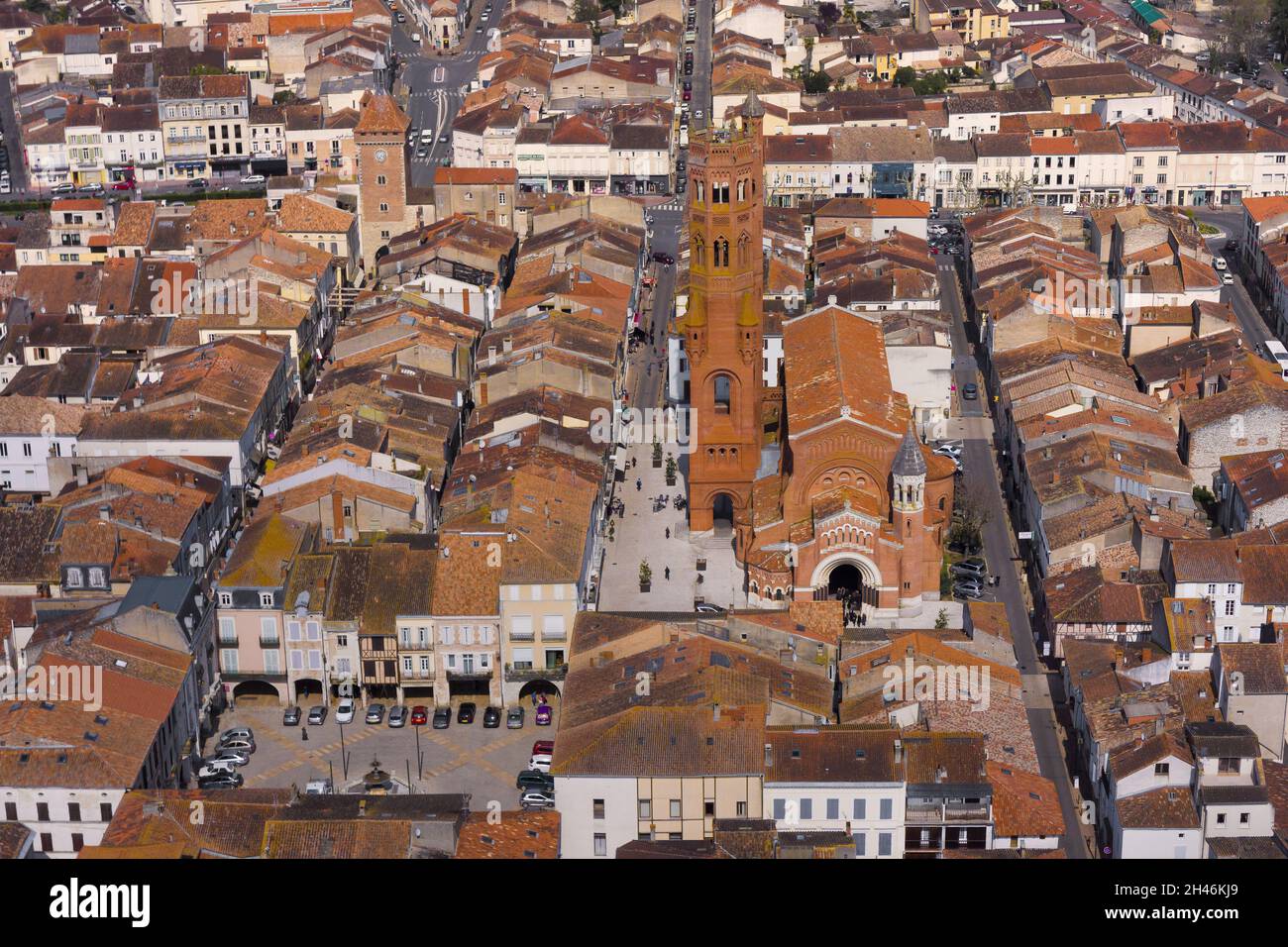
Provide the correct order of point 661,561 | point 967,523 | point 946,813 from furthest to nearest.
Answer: point 967,523 < point 661,561 < point 946,813

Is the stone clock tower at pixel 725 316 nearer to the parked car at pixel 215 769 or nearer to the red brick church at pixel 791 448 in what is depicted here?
the red brick church at pixel 791 448

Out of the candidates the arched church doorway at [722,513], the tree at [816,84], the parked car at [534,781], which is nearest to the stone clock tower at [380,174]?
the tree at [816,84]

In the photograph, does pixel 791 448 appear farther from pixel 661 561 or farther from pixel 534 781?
pixel 534 781

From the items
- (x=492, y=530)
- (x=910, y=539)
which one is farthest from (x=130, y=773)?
(x=910, y=539)

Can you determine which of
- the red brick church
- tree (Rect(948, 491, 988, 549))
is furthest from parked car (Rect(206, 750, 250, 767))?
tree (Rect(948, 491, 988, 549))

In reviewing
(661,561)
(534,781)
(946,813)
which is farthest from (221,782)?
(946,813)

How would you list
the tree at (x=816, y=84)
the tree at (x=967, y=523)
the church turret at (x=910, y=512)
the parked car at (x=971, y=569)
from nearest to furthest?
the church turret at (x=910, y=512) → the parked car at (x=971, y=569) → the tree at (x=967, y=523) → the tree at (x=816, y=84)
